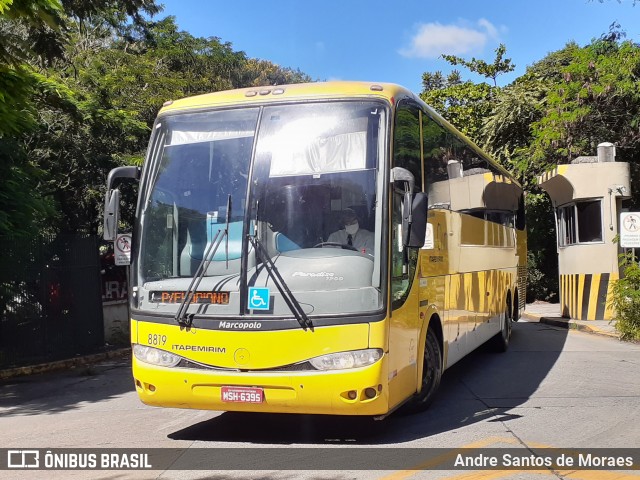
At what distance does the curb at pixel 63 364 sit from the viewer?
13.1 metres

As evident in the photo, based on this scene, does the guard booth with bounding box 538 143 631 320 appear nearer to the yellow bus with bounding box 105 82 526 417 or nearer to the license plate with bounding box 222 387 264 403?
the yellow bus with bounding box 105 82 526 417

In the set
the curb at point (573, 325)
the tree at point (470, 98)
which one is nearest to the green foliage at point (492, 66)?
the tree at point (470, 98)

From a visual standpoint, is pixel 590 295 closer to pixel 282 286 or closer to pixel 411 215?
pixel 411 215

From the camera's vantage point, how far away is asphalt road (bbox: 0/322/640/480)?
625cm

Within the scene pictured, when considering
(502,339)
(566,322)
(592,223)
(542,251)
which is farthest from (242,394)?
(542,251)

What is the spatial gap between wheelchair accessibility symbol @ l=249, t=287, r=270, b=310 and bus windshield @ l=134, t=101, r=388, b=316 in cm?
2

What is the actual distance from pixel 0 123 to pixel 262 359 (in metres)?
4.90

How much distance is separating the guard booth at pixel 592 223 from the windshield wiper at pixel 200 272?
13580 mm

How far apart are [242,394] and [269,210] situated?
166 centimetres

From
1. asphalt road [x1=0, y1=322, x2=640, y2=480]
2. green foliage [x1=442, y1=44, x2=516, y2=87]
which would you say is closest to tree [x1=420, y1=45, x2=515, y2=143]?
green foliage [x1=442, y1=44, x2=516, y2=87]

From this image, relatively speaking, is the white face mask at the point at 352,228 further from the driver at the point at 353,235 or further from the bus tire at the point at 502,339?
the bus tire at the point at 502,339

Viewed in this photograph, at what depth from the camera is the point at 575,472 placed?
229 inches

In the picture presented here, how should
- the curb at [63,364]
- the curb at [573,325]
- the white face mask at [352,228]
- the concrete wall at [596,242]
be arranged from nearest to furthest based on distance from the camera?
the white face mask at [352,228] < the curb at [63,364] < the curb at [573,325] < the concrete wall at [596,242]

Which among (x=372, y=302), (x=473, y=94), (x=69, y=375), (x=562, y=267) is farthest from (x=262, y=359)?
(x=473, y=94)
